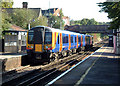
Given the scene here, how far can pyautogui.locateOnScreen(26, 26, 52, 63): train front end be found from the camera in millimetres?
16688

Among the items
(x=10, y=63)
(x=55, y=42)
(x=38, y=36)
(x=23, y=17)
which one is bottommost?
(x=10, y=63)

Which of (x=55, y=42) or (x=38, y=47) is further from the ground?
(x=55, y=42)

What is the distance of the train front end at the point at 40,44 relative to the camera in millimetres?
16688

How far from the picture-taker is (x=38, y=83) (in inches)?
425

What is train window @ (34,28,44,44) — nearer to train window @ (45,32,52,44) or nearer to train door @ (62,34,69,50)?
train window @ (45,32,52,44)

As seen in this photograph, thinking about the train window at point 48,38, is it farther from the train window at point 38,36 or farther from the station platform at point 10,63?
the station platform at point 10,63

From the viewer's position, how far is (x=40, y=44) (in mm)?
16688

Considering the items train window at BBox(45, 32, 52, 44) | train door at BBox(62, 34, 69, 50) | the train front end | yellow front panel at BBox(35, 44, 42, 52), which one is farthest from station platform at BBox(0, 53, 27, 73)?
train door at BBox(62, 34, 69, 50)

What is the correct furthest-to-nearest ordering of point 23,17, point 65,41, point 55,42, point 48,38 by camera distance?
point 23,17
point 65,41
point 55,42
point 48,38

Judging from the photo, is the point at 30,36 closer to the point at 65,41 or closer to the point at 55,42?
the point at 55,42

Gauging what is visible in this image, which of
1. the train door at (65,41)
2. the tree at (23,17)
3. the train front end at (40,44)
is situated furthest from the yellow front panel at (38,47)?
the tree at (23,17)

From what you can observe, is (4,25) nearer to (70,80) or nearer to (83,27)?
(70,80)

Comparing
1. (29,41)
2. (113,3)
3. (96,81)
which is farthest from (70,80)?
(113,3)

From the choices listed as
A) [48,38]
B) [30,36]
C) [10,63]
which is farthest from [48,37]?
[10,63]
